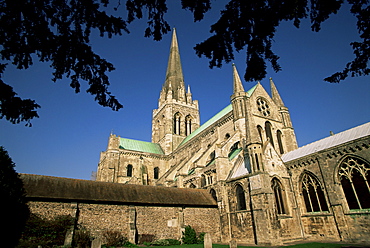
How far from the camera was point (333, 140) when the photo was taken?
58.6 feet

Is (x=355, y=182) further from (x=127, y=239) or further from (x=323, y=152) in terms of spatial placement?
(x=127, y=239)

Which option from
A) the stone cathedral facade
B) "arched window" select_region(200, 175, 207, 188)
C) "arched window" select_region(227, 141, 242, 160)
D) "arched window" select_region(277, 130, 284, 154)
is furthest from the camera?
"arched window" select_region(277, 130, 284, 154)

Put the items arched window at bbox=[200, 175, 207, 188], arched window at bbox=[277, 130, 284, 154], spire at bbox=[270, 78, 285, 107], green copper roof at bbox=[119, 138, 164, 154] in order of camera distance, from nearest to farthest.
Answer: arched window at bbox=[200, 175, 207, 188], arched window at bbox=[277, 130, 284, 154], spire at bbox=[270, 78, 285, 107], green copper roof at bbox=[119, 138, 164, 154]

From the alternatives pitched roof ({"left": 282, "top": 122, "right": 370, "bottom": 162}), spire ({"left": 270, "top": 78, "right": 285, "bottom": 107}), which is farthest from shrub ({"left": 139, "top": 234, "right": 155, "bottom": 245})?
spire ({"left": 270, "top": 78, "right": 285, "bottom": 107})

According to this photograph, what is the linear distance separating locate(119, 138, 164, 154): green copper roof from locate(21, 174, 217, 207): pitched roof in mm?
20139

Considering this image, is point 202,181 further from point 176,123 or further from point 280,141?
point 176,123

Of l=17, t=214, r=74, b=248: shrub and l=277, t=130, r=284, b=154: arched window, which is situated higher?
l=277, t=130, r=284, b=154: arched window

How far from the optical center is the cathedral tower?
4297 cm

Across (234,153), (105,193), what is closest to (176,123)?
(234,153)

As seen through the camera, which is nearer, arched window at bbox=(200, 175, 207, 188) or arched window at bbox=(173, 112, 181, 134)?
arched window at bbox=(200, 175, 207, 188)

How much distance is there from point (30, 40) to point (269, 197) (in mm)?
17147

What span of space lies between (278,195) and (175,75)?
3866 cm

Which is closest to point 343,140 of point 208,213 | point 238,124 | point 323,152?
point 323,152

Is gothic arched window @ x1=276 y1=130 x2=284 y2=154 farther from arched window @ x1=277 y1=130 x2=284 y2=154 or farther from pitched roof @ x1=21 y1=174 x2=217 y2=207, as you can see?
pitched roof @ x1=21 y1=174 x2=217 y2=207
